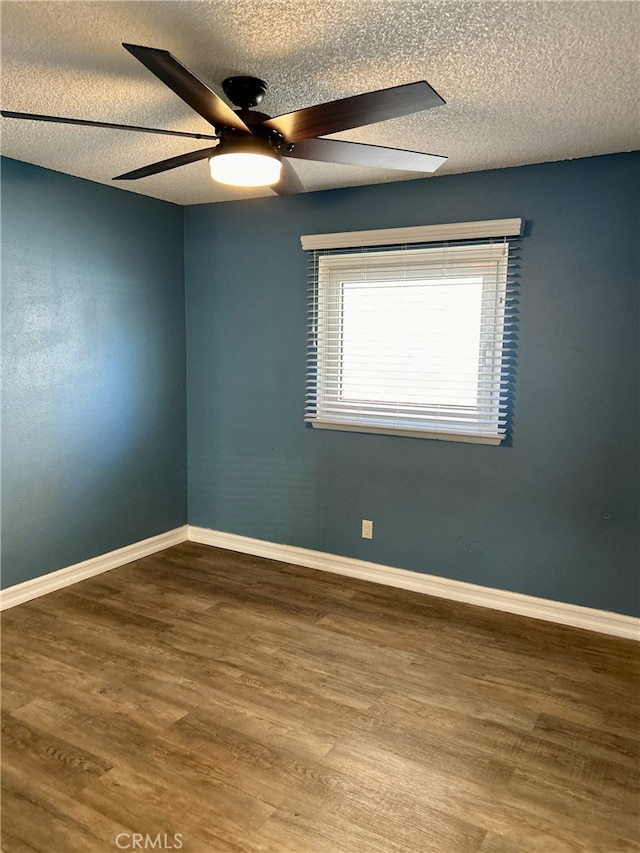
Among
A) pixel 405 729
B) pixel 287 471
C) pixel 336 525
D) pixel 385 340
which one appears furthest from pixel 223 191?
pixel 405 729

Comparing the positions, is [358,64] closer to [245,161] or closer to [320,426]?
[245,161]

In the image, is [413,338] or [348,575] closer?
[413,338]

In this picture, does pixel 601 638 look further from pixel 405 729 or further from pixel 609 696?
pixel 405 729

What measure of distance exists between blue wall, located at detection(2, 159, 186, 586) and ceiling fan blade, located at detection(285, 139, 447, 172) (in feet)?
6.08

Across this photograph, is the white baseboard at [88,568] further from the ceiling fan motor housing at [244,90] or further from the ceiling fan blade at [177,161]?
the ceiling fan motor housing at [244,90]

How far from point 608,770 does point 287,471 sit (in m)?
2.46

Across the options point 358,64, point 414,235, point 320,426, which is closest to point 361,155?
point 358,64

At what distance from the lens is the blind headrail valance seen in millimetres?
3164

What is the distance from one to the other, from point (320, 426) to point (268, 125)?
2164mm

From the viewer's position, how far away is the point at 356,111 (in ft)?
5.91

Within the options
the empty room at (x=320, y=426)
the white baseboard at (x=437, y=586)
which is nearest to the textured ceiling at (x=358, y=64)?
the empty room at (x=320, y=426)

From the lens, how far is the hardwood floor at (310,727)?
1.83 m

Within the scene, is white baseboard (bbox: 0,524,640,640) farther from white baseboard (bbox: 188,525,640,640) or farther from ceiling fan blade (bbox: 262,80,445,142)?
ceiling fan blade (bbox: 262,80,445,142)

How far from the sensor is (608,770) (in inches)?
82.4
